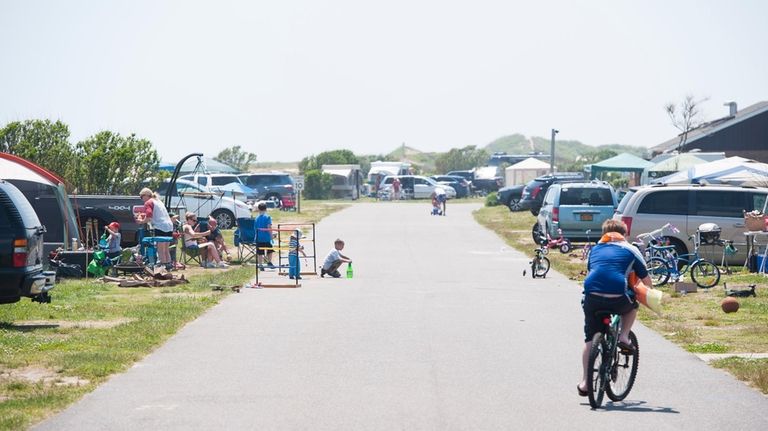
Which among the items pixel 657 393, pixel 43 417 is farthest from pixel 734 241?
pixel 43 417

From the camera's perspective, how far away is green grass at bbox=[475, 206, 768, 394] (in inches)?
517

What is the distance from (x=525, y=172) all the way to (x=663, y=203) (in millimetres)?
46032

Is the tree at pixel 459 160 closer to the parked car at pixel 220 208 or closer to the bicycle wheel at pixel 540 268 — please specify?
the parked car at pixel 220 208

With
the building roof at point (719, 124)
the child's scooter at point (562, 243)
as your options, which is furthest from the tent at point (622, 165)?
the child's scooter at point (562, 243)

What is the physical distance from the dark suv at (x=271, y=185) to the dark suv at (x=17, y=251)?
40.8 m

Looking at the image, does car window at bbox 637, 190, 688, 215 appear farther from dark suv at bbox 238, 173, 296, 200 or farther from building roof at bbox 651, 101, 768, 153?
building roof at bbox 651, 101, 768, 153

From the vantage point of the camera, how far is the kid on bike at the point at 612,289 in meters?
9.96

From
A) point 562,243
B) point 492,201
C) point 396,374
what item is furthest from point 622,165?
point 396,374

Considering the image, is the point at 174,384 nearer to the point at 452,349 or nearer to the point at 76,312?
the point at 452,349

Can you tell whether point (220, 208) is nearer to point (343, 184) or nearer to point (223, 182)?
point (223, 182)

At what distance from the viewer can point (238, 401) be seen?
9.95m

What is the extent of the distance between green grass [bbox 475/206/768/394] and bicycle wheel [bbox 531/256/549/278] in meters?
0.57

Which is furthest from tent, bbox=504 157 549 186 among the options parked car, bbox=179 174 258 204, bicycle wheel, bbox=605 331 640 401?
bicycle wheel, bbox=605 331 640 401

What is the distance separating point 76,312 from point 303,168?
77.9 meters
